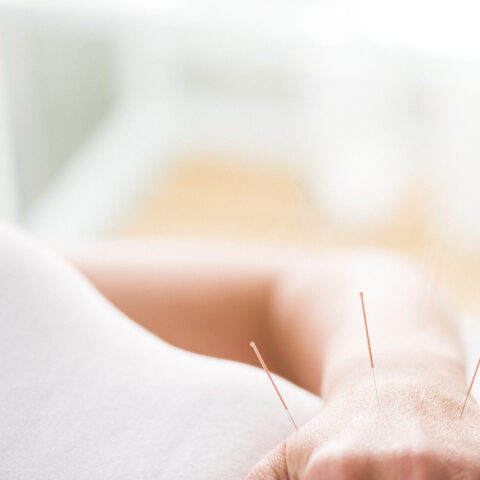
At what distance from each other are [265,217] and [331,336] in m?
1.45

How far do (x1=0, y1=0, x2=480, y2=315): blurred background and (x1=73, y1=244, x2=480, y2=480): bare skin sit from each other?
1100 millimetres

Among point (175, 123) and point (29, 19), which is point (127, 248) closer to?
point (29, 19)

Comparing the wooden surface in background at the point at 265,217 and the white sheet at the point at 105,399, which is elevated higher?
the white sheet at the point at 105,399

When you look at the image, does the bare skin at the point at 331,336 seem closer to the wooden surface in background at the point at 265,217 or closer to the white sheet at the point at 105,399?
the white sheet at the point at 105,399

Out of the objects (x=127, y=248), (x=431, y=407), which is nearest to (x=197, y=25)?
(x=127, y=248)

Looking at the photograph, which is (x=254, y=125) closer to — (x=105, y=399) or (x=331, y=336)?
(x=331, y=336)

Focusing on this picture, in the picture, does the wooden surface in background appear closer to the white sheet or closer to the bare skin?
the bare skin

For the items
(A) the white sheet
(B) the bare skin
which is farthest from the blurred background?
(A) the white sheet

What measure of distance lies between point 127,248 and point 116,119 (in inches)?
66.2

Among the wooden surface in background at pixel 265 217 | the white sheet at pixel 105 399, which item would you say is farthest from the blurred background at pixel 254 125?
the white sheet at pixel 105 399

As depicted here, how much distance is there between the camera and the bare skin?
1.13 ft

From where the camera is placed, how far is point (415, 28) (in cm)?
187

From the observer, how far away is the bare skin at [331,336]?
344 mm

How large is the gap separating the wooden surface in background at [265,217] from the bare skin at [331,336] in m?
1.09
